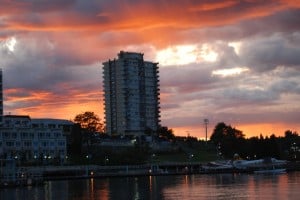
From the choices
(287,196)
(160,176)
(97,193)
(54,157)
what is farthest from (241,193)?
(54,157)

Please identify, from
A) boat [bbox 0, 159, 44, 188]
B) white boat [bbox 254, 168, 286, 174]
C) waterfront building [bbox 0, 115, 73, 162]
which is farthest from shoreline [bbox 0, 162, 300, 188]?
waterfront building [bbox 0, 115, 73, 162]

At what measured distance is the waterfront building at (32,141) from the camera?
179 m

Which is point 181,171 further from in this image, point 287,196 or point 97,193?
point 287,196

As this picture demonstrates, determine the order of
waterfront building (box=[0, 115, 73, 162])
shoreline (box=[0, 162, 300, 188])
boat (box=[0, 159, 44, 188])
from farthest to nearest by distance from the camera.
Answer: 1. waterfront building (box=[0, 115, 73, 162])
2. shoreline (box=[0, 162, 300, 188])
3. boat (box=[0, 159, 44, 188])

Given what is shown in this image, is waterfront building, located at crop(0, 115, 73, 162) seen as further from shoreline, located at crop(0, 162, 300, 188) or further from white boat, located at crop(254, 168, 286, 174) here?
white boat, located at crop(254, 168, 286, 174)

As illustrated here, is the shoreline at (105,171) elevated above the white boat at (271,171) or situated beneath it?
elevated above

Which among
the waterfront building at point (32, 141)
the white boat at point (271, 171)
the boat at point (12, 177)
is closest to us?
the boat at point (12, 177)

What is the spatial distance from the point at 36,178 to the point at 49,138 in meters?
53.6

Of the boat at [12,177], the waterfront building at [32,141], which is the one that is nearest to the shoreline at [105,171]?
the boat at [12,177]

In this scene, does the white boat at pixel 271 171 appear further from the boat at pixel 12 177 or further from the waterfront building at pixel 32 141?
the boat at pixel 12 177

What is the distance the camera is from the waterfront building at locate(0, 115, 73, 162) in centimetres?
17888

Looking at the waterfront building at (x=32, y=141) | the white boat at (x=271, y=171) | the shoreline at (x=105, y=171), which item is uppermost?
the waterfront building at (x=32, y=141)

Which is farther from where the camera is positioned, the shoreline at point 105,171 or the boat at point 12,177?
the shoreline at point 105,171

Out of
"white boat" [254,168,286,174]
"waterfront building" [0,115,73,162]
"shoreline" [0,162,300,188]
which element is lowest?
"white boat" [254,168,286,174]
